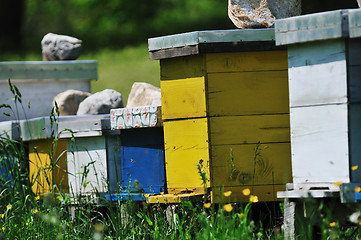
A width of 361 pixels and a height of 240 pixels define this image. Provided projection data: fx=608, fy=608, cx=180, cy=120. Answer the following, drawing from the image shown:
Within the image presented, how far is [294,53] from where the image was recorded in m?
2.73

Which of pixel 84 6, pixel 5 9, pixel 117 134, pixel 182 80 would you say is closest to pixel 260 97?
pixel 182 80

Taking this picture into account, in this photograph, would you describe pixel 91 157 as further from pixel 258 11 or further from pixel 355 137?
pixel 355 137

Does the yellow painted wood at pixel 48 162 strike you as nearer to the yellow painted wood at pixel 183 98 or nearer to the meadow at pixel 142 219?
the meadow at pixel 142 219

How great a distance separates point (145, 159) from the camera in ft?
11.6

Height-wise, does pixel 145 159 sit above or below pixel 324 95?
below

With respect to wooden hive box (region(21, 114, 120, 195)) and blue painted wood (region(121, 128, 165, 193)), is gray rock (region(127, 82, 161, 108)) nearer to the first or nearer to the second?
wooden hive box (region(21, 114, 120, 195))

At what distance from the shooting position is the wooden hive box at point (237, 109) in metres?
3.10

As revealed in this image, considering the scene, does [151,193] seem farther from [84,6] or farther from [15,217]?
[84,6]

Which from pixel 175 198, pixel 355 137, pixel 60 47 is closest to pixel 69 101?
pixel 60 47

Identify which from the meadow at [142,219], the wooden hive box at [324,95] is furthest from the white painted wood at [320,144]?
the meadow at [142,219]

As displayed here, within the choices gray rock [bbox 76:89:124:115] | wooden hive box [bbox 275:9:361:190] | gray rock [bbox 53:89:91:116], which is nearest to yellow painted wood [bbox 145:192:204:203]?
wooden hive box [bbox 275:9:361:190]

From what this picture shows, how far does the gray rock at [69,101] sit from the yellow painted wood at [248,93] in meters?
2.14

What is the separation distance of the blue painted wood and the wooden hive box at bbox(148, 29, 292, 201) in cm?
36

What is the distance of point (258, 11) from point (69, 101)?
2081 mm
